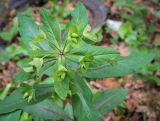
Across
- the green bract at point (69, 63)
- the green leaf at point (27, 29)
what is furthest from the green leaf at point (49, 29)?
the green leaf at point (27, 29)

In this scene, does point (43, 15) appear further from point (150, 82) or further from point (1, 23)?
point (1, 23)

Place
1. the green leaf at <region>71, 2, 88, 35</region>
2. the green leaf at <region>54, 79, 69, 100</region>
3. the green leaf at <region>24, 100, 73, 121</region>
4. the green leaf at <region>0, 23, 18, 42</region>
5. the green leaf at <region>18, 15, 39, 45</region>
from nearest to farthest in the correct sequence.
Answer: the green leaf at <region>54, 79, 69, 100</region>
the green leaf at <region>71, 2, 88, 35</region>
the green leaf at <region>18, 15, 39, 45</region>
the green leaf at <region>24, 100, 73, 121</region>
the green leaf at <region>0, 23, 18, 42</region>

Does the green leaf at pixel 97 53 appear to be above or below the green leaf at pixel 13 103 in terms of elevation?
above

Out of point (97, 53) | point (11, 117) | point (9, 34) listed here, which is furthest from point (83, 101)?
point (9, 34)

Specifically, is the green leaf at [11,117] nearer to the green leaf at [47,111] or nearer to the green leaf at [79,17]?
the green leaf at [47,111]

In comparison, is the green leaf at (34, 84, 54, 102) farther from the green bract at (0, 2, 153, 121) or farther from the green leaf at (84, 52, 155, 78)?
the green leaf at (84, 52, 155, 78)

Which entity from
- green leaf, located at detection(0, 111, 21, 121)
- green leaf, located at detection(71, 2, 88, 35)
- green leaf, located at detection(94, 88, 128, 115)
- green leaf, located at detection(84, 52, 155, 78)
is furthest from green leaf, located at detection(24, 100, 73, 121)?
green leaf, located at detection(71, 2, 88, 35)
